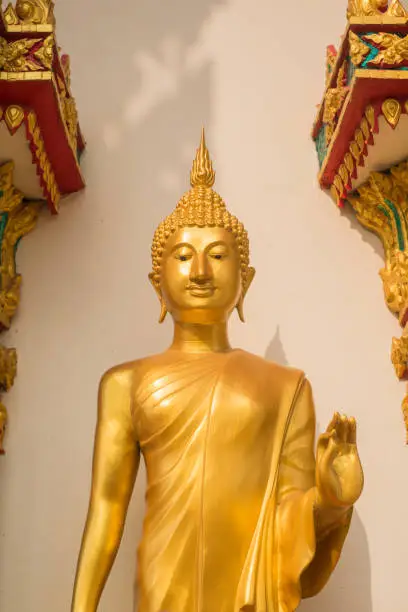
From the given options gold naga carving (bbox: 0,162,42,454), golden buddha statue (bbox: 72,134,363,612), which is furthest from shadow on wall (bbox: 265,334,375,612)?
gold naga carving (bbox: 0,162,42,454)

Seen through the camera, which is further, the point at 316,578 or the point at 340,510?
the point at 316,578

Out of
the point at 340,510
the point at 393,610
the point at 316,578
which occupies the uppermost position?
the point at 340,510

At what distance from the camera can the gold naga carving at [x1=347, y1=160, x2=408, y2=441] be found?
277 cm

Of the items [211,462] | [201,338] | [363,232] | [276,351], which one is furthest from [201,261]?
[363,232]

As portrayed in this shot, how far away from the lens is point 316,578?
2.14m

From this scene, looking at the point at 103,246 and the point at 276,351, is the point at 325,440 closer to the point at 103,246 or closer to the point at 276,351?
the point at 276,351

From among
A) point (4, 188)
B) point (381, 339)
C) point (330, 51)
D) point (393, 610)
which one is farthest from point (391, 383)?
point (4, 188)

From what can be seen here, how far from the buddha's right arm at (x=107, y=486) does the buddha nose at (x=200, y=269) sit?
28 cm

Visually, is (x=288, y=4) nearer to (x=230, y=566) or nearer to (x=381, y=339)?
(x=381, y=339)

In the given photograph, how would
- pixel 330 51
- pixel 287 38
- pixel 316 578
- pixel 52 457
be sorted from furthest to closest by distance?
pixel 287 38 < pixel 330 51 < pixel 52 457 < pixel 316 578

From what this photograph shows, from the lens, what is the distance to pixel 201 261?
2324 mm

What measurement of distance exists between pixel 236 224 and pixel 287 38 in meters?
1.04

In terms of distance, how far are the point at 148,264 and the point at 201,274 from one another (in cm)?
64

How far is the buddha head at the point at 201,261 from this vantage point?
2334mm
